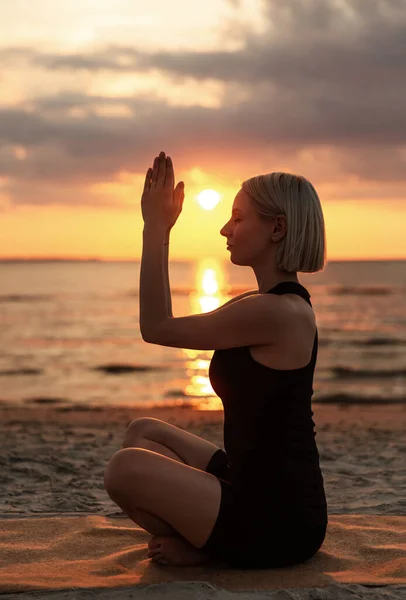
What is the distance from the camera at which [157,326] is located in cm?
A: 347

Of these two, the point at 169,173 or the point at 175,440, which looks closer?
the point at 169,173

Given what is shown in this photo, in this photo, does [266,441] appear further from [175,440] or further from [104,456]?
[104,456]

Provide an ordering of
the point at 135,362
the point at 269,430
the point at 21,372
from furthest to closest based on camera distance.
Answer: the point at 135,362 < the point at 21,372 < the point at 269,430

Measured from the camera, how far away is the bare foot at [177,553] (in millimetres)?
3805

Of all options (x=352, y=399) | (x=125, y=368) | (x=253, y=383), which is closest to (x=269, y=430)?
(x=253, y=383)

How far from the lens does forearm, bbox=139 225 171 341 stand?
137 inches

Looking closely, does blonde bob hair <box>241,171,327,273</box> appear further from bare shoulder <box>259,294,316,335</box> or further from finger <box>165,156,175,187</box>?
finger <box>165,156,175,187</box>

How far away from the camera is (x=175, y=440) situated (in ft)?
13.5

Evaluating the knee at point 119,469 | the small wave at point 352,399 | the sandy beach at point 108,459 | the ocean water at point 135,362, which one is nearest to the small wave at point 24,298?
the ocean water at point 135,362

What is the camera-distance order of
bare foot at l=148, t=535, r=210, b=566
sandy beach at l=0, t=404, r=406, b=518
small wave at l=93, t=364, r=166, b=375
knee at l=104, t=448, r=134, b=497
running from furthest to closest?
small wave at l=93, t=364, r=166, b=375
sandy beach at l=0, t=404, r=406, b=518
bare foot at l=148, t=535, r=210, b=566
knee at l=104, t=448, r=134, b=497

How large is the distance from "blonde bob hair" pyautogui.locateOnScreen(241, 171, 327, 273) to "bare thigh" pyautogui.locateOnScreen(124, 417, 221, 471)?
44.8 inches

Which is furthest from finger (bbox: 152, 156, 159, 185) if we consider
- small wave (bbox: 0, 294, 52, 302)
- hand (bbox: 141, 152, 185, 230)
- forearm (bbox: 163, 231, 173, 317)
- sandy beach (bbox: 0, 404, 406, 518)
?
small wave (bbox: 0, 294, 52, 302)

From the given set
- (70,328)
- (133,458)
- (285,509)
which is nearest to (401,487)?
(285,509)

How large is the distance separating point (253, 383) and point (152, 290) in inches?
24.7
